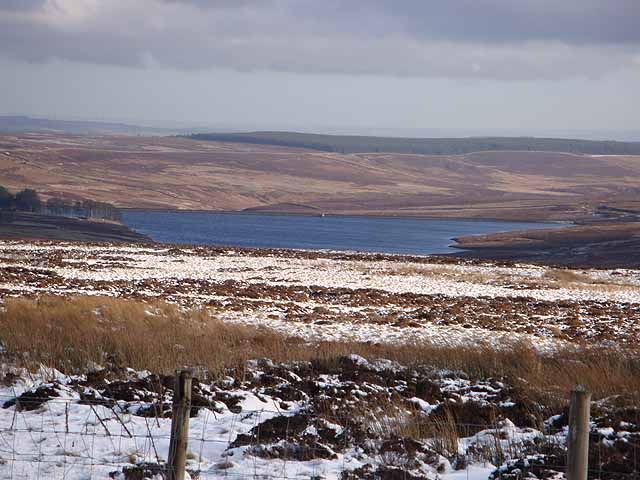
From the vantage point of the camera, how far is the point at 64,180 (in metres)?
180

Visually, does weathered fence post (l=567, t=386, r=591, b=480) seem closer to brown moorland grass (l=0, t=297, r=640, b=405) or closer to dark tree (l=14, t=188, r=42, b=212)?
brown moorland grass (l=0, t=297, r=640, b=405)

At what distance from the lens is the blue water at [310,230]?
100 meters

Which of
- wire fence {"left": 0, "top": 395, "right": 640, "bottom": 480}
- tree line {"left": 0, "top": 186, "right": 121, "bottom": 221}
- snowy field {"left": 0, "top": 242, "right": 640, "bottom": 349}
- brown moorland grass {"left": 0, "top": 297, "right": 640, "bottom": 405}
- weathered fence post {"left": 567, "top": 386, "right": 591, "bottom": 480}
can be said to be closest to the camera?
weathered fence post {"left": 567, "top": 386, "right": 591, "bottom": 480}

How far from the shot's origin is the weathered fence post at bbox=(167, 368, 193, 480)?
667cm

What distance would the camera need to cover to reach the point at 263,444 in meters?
8.81

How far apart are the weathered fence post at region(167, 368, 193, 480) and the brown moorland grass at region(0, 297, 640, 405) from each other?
17.5ft

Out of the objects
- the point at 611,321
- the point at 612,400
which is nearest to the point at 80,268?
the point at 611,321

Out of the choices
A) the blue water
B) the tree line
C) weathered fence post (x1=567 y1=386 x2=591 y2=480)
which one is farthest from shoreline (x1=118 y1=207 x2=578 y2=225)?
weathered fence post (x1=567 y1=386 x2=591 y2=480)

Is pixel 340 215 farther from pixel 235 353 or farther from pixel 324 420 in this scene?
pixel 324 420

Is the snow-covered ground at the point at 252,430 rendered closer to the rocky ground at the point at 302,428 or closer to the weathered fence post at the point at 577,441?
the rocky ground at the point at 302,428

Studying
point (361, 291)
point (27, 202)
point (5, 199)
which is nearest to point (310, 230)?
point (27, 202)

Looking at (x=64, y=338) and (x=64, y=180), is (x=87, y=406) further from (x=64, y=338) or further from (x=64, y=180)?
(x=64, y=180)

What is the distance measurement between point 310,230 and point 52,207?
36.6 m

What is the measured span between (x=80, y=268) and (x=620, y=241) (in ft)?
227
